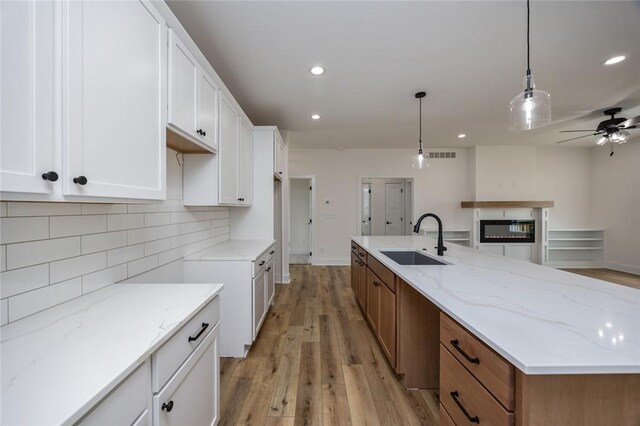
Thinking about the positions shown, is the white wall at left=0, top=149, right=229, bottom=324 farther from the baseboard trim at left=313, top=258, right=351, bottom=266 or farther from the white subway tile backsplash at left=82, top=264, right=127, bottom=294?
the baseboard trim at left=313, top=258, right=351, bottom=266

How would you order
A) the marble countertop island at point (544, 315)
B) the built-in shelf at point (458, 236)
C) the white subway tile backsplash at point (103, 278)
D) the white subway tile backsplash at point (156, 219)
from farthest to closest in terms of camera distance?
the built-in shelf at point (458, 236) < the white subway tile backsplash at point (156, 219) < the white subway tile backsplash at point (103, 278) < the marble countertop island at point (544, 315)

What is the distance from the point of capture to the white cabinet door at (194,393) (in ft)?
2.92

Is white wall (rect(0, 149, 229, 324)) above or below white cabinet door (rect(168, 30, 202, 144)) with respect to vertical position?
below

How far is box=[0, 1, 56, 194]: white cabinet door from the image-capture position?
2.12ft

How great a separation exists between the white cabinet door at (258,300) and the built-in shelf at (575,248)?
648 centimetres

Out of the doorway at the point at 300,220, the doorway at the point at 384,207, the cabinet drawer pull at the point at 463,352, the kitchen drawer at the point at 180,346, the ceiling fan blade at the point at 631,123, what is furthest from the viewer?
the doorway at the point at 300,220

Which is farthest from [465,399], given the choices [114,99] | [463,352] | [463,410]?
[114,99]

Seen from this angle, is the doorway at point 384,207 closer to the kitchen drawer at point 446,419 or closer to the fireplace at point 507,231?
the fireplace at point 507,231

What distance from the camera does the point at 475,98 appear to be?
318cm

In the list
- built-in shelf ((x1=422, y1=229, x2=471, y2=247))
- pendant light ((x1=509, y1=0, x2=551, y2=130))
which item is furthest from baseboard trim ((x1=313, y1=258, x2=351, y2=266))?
pendant light ((x1=509, y1=0, x2=551, y2=130))

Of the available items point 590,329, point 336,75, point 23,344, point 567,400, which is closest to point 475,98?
point 336,75

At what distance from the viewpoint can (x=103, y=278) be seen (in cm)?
134

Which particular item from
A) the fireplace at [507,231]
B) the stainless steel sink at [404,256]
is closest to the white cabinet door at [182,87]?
the stainless steel sink at [404,256]

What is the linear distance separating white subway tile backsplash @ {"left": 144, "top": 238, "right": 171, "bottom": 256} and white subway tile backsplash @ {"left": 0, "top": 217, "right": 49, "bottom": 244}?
2.20ft
